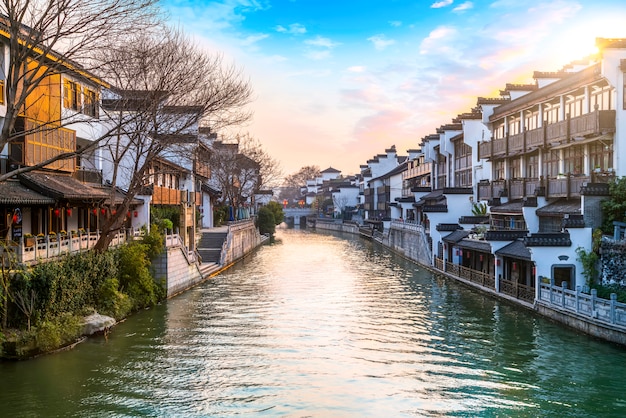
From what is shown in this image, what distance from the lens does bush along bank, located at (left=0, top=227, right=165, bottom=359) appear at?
16.7 meters

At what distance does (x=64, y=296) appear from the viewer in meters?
18.8

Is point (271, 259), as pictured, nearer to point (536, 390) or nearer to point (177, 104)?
point (177, 104)

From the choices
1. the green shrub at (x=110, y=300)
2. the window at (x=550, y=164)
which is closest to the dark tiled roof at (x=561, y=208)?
the window at (x=550, y=164)

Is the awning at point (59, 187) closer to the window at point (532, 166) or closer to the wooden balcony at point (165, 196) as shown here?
the wooden balcony at point (165, 196)

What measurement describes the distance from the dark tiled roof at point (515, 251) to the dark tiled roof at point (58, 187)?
19365mm

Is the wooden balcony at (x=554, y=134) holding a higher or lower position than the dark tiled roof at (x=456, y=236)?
higher

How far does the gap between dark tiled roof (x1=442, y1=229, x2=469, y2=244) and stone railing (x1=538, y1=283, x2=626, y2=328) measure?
12986 mm

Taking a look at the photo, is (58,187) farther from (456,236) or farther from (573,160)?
(573,160)

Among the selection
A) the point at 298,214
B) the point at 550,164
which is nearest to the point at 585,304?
the point at 550,164

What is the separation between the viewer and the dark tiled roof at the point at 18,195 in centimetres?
2041

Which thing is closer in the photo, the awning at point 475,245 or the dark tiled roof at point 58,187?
the dark tiled roof at point 58,187

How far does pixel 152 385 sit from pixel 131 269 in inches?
407

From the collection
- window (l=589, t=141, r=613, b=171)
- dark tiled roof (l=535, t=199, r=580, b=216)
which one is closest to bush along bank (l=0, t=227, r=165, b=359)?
dark tiled roof (l=535, t=199, r=580, b=216)

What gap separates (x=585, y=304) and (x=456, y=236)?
17545 mm
